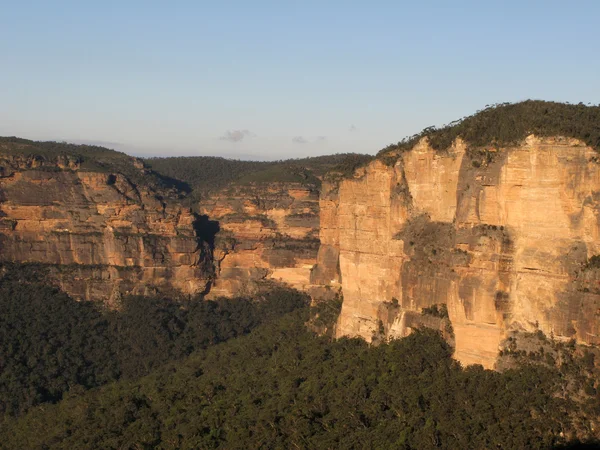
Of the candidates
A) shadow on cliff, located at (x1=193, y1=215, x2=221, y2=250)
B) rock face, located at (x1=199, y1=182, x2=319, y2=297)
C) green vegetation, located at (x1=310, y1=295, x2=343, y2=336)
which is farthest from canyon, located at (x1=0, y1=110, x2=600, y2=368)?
green vegetation, located at (x1=310, y1=295, x2=343, y2=336)

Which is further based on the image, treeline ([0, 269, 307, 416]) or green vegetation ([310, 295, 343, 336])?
treeline ([0, 269, 307, 416])

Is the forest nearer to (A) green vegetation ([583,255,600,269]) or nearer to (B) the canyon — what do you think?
(B) the canyon

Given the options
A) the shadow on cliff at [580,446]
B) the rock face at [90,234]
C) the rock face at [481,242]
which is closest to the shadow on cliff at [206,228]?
the rock face at [90,234]

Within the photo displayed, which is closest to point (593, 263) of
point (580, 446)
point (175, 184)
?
point (580, 446)

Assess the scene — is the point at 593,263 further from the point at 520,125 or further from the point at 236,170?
the point at 236,170

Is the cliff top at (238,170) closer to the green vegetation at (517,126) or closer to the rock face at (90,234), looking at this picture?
the rock face at (90,234)

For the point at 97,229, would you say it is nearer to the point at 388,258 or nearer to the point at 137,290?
the point at 137,290

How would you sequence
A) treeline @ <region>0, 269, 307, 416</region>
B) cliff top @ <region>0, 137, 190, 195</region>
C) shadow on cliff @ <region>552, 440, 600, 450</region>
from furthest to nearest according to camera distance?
cliff top @ <region>0, 137, 190, 195</region>
treeline @ <region>0, 269, 307, 416</region>
shadow on cliff @ <region>552, 440, 600, 450</region>
